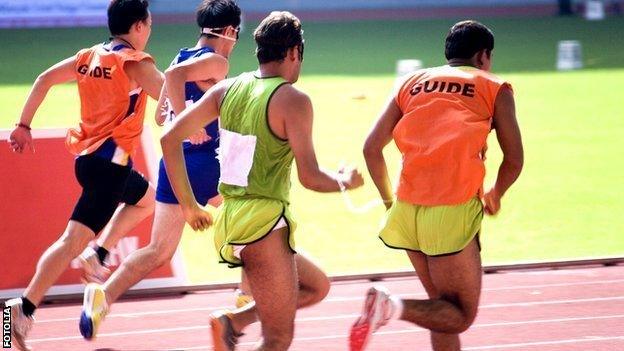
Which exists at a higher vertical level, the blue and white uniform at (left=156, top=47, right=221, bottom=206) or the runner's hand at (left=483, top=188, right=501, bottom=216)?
the runner's hand at (left=483, top=188, right=501, bottom=216)

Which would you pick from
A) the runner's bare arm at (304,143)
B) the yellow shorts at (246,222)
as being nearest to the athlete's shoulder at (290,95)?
the runner's bare arm at (304,143)

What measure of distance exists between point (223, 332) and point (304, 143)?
47.4 inches

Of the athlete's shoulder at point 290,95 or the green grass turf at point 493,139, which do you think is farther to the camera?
the green grass turf at point 493,139

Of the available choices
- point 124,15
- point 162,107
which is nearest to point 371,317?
point 162,107

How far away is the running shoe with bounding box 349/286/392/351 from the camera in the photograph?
6.26 meters

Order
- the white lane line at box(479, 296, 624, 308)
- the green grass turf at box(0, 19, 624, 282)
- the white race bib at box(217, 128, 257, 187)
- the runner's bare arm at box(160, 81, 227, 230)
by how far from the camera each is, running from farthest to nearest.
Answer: the green grass turf at box(0, 19, 624, 282) < the white lane line at box(479, 296, 624, 308) < the runner's bare arm at box(160, 81, 227, 230) < the white race bib at box(217, 128, 257, 187)

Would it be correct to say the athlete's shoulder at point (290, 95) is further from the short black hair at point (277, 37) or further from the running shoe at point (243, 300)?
the running shoe at point (243, 300)

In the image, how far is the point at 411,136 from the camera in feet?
20.9

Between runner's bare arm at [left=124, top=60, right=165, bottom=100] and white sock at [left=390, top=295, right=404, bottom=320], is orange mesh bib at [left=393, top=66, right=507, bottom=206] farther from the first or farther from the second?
runner's bare arm at [left=124, top=60, right=165, bottom=100]

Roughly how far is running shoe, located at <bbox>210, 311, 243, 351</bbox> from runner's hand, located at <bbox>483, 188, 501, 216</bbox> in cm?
142

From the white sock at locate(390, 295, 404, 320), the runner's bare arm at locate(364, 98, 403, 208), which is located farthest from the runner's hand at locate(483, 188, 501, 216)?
the white sock at locate(390, 295, 404, 320)

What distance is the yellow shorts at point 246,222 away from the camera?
5988 mm

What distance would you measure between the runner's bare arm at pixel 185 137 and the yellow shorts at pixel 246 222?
176 mm

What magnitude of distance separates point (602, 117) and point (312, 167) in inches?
472
